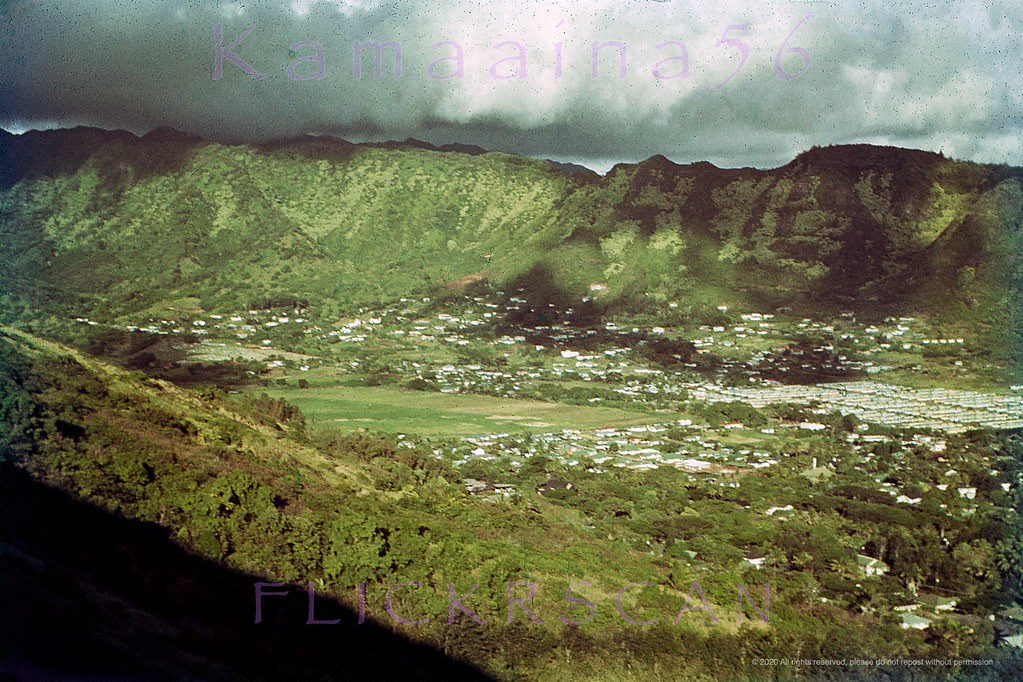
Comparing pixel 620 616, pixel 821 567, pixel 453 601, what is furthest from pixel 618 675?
pixel 821 567

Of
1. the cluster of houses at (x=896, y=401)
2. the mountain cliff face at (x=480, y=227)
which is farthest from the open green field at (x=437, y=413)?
the mountain cliff face at (x=480, y=227)

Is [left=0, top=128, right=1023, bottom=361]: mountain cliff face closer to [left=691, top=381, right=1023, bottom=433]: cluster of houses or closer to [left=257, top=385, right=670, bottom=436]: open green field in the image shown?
[left=691, top=381, right=1023, bottom=433]: cluster of houses

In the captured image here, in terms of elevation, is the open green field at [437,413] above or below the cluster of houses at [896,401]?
below

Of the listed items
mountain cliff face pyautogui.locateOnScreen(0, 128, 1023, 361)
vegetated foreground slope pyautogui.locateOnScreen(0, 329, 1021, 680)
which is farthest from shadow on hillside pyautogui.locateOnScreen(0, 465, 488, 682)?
mountain cliff face pyautogui.locateOnScreen(0, 128, 1023, 361)

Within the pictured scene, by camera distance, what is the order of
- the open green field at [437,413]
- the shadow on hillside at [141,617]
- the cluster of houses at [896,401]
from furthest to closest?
1. the cluster of houses at [896,401]
2. the open green field at [437,413]
3. the shadow on hillside at [141,617]

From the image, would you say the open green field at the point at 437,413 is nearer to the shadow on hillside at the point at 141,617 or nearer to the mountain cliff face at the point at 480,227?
the shadow on hillside at the point at 141,617

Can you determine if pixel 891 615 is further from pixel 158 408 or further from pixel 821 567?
pixel 158 408

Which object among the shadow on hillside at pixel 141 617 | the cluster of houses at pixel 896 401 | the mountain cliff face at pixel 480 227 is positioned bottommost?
the cluster of houses at pixel 896 401
